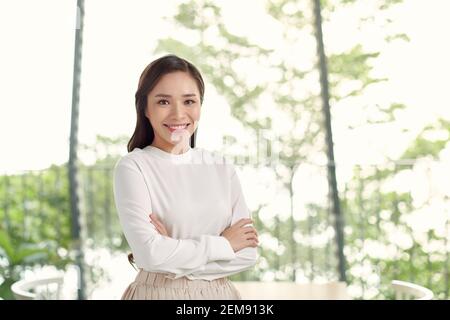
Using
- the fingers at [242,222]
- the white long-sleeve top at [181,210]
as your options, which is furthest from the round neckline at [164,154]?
the fingers at [242,222]

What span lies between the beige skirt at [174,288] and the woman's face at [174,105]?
180mm

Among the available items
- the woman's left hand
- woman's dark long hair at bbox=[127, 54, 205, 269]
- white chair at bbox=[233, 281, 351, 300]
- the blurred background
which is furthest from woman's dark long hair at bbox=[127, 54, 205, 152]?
the blurred background

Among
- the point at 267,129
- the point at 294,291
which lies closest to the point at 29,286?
the point at 294,291

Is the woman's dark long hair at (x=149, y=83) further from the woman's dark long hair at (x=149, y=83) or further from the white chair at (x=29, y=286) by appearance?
the white chair at (x=29, y=286)

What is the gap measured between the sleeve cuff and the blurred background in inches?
88.1

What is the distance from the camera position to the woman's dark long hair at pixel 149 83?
0.85 m

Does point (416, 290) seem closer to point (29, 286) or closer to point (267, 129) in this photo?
point (29, 286)

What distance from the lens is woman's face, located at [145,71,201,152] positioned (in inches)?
33.5

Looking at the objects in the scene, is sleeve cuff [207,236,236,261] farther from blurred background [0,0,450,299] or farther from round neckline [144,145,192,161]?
blurred background [0,0,450,299]

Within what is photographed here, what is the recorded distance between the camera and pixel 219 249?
84 cm

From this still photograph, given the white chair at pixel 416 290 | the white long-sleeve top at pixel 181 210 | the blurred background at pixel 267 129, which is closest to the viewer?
the white long-sleeve top at pixel 181 210

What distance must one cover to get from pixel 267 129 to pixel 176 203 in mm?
3308

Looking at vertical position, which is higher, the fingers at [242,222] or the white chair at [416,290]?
the fingers at [242,222]
